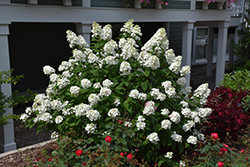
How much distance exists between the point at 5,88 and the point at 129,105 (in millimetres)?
2643

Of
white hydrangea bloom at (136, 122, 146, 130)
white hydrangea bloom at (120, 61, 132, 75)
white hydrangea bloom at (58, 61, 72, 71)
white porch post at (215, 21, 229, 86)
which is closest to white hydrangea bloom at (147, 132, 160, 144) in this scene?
white hydrangea bloom at (136, 122, 146, 130)

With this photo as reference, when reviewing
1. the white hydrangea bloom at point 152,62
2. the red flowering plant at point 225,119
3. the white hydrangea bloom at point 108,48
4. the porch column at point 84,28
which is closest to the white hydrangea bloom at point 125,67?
the white hydrangea bloom at point 152,62

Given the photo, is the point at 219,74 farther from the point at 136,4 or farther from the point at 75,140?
the point at 75,140

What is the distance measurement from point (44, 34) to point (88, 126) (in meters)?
6.35

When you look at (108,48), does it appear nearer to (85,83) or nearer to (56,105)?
(85,83)

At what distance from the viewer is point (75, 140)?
3.00m

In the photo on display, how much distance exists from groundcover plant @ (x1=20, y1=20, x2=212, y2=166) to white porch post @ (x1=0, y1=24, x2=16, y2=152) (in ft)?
4.97

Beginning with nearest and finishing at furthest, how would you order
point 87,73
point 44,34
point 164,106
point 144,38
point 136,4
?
point 164,106, point 87,73, point 136,4, point 44,34, point 144,38

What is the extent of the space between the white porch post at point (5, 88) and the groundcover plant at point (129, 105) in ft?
4.97

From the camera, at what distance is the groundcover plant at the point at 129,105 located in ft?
9.69

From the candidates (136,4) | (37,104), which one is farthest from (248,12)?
(37,104)

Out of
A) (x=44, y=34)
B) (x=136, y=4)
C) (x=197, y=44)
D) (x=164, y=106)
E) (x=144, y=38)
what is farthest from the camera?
(x=197, y=44)

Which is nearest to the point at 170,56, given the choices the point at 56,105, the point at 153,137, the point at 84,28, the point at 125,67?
the point at 125,67

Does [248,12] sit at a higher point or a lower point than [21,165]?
higher
